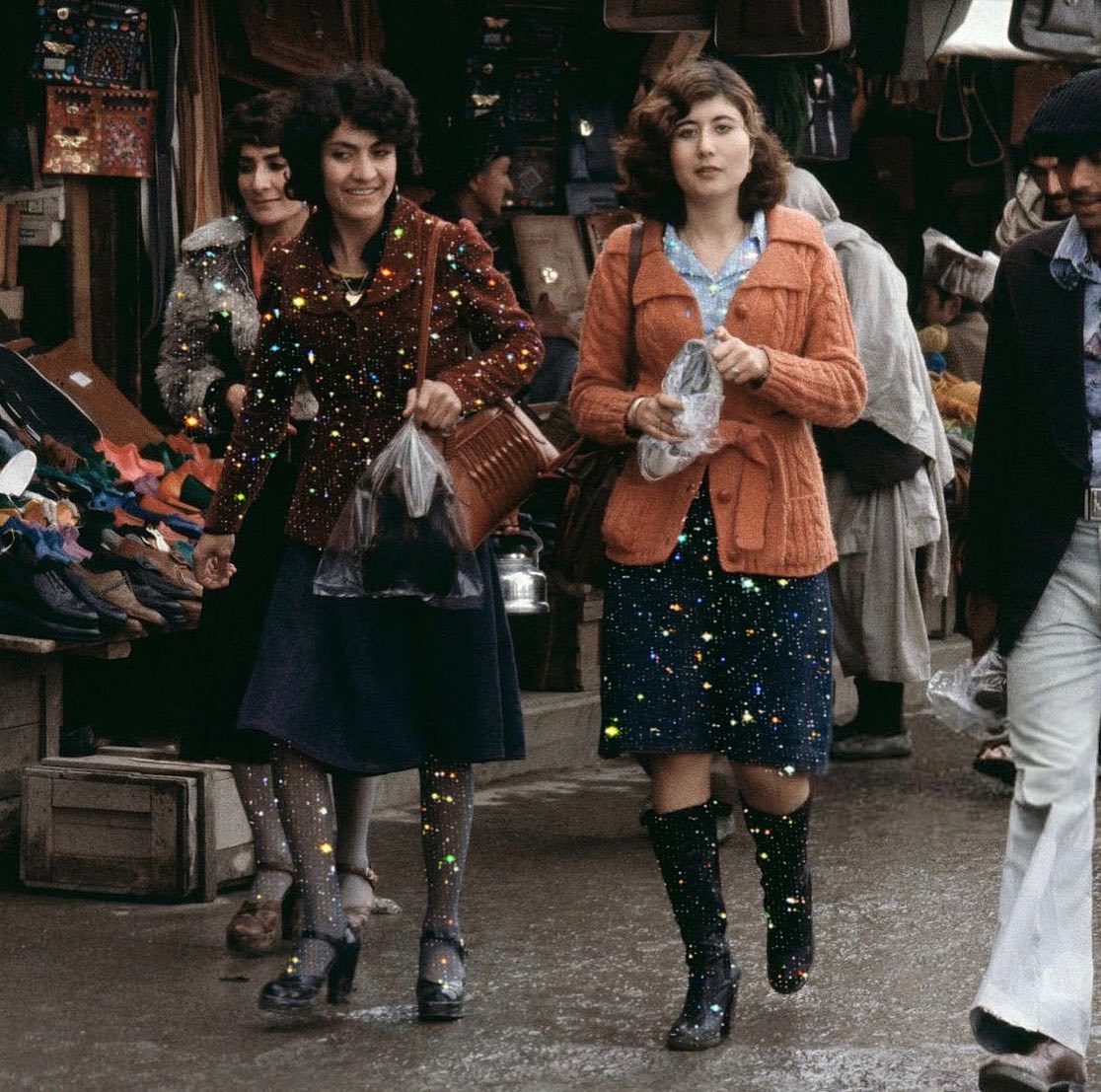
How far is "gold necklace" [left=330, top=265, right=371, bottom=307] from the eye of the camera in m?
5.21

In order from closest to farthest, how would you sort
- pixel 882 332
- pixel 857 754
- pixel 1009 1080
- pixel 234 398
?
pixel 1009 1080
pixel 234 398
pixel 882 332
pixel 857 754

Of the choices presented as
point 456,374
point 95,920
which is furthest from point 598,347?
point 95,920

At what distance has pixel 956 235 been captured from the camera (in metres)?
14.3

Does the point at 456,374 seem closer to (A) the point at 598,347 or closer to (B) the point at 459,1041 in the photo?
(A) the point at 598,347

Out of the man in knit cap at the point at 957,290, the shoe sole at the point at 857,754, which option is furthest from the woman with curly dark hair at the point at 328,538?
the man in knit cap at the point at 957,290

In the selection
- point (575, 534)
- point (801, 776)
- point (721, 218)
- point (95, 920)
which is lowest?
point (95, 920)

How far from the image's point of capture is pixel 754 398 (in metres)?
5.08

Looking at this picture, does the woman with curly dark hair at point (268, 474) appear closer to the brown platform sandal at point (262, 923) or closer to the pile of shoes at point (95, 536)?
the brown platform sandal at point (262, 923)

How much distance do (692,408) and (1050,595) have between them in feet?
2.77

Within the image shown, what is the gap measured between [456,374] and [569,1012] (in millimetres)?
1421

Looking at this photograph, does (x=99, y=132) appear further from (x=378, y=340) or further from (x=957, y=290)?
(x=957, y=290)

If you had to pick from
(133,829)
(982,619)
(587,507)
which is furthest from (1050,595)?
(133,829)

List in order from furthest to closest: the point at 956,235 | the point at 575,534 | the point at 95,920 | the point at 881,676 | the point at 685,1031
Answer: the point at 956,235 → the point at 881,676 → the point at 95,920 → the point at 575,534 → the point at 685,1031

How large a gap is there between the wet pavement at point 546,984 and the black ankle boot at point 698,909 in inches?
3.7
